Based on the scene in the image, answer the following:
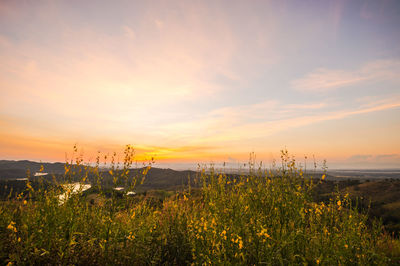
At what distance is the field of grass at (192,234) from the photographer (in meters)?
3.27

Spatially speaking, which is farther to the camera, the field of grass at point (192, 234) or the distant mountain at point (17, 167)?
the distant mountain at point (17, 167)

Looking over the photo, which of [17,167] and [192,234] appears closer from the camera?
[192,234]

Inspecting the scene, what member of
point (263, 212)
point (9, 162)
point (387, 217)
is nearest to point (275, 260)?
point (263, 212)

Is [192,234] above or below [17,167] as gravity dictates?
above

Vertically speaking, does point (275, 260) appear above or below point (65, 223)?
below

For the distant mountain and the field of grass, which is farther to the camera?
the distant mountain

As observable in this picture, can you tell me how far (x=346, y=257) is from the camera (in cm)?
350

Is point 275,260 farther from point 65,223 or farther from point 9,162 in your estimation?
point 9,162

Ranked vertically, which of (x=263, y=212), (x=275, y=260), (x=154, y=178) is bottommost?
(x=154, y=178)

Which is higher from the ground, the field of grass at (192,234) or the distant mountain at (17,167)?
the field of grass at (192,234)

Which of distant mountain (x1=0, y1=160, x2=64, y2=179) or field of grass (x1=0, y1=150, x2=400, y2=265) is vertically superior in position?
field of grass (x1=0, y1=150, x2=400, y2=265)

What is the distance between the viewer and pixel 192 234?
159 inches

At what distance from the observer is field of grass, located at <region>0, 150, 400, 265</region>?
327cm

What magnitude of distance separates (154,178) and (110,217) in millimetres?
89471
